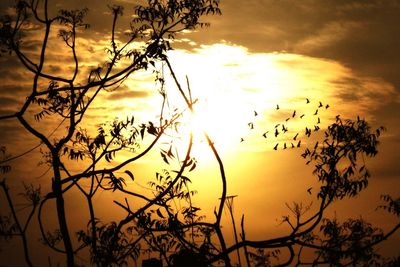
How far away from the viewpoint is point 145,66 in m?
12.7

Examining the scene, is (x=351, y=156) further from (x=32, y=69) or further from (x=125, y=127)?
(x=32, y=69)

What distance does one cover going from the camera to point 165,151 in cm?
873

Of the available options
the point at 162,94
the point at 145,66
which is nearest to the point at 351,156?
the point at 162,94

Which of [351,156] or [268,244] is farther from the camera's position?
[351,156]

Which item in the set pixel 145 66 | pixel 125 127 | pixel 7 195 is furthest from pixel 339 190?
pixel 7 195

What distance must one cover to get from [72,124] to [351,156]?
6.41m

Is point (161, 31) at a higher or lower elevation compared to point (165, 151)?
higher

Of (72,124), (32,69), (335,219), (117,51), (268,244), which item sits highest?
(117,51)

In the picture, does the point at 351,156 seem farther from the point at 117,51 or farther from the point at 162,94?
the point at 117,51

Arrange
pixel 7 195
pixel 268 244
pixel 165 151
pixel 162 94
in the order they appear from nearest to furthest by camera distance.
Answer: pixel 268 244 → pixel 165 151 → pixel 162 94 → pixel 7 195

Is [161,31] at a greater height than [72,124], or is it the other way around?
[161,31]

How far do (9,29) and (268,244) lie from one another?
9.20 metres

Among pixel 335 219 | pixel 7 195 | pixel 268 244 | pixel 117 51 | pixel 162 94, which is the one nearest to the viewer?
pixel 268 244

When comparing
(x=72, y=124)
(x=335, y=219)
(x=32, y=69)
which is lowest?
(x=335, y=219)
